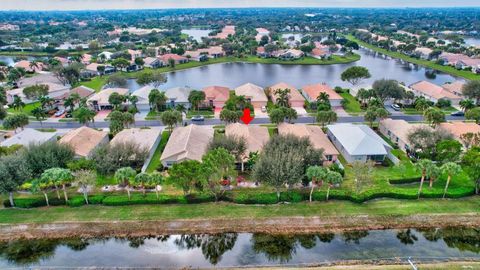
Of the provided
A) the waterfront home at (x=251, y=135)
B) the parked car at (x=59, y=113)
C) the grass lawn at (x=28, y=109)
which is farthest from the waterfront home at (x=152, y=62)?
the waterfront home at (x=251, y=135)

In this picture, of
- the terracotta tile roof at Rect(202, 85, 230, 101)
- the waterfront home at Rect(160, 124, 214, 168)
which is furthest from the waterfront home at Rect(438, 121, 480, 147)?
the terracotta tile roof at Rect(202, 85, 230, 101)

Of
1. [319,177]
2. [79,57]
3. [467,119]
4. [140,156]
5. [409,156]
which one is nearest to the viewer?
[319,177]

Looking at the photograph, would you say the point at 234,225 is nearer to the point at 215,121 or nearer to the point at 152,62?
the point at 215,121

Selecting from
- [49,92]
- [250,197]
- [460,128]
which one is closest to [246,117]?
[250,197]

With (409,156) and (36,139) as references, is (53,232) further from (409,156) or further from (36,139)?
(409,156)

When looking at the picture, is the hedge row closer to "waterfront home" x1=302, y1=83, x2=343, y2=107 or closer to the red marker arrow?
the red marker arrow

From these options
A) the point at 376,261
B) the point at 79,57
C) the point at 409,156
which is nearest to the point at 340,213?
the point at 376,261
